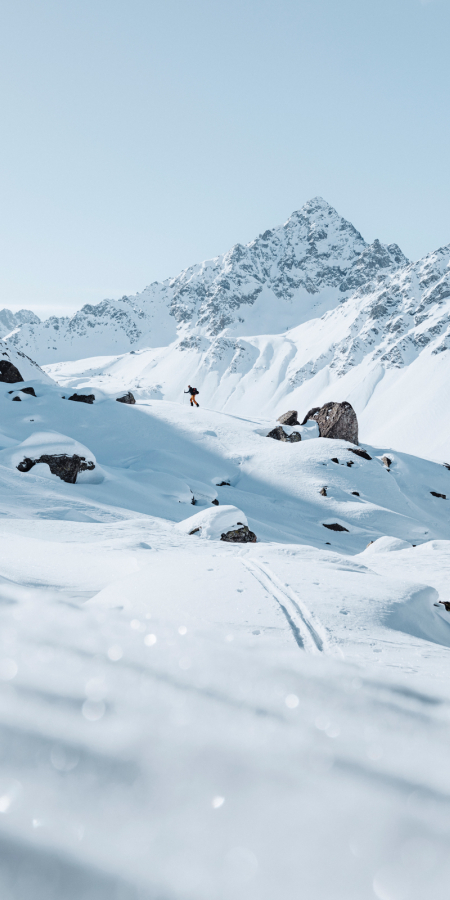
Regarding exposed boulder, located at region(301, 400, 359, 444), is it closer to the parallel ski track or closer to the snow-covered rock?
the snow-covered rock

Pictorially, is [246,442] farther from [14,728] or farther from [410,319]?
[410,319]

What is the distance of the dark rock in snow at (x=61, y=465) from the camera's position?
16.0 meters

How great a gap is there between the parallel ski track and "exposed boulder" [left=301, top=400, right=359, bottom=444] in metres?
25.5

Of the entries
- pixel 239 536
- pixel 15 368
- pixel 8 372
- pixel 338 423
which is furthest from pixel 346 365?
pixel 239 536

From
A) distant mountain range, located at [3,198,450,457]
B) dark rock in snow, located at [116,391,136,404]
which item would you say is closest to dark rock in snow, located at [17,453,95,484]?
dark rock in snow, located at [116,391,136,404]

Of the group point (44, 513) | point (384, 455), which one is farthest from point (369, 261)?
point (44, 513)

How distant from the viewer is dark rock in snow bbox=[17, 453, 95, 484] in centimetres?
1599

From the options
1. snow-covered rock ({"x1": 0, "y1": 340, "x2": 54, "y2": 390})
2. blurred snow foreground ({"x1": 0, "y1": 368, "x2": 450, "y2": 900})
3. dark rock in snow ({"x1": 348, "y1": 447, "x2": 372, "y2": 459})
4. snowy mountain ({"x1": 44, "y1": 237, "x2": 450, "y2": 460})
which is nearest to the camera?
blurred snow foreground ({"x1": 0, "y1": 368, "x2": 450, "y2": 900})

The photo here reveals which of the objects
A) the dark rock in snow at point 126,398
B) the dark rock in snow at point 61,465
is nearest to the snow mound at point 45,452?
the dark rock in snow at point 61,465

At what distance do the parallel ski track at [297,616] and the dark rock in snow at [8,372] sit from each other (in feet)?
84.3

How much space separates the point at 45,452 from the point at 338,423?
19.9 m

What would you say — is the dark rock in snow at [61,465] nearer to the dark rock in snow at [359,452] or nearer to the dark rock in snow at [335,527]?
the dark rock in snow at [335,527]

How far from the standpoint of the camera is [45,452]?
53.8ft

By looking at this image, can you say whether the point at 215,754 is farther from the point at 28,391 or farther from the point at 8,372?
the point at 8,372
